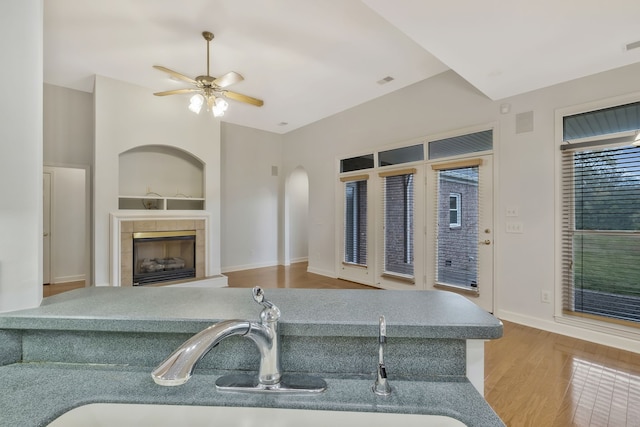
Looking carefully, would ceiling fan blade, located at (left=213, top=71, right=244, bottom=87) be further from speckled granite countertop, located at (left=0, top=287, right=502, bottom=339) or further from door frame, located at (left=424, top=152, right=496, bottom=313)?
door frame, located at (left=424, top=152, right=496, bottom=313)

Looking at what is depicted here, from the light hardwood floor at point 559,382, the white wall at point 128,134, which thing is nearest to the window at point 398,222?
the light hardwood floor at point 559,382

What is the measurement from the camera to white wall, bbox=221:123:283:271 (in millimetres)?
6312

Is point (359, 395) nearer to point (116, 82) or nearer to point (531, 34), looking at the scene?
point (531, 34)

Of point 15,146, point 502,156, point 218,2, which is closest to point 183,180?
point 218,2

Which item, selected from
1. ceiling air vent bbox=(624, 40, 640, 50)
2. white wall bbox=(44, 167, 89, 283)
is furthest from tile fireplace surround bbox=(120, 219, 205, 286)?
ceiling air vent bbox=(624, 40, 640, 50)

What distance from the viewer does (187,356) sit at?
624 mm

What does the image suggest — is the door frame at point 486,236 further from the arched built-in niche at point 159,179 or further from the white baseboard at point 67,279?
the white baseboard at point 67,279

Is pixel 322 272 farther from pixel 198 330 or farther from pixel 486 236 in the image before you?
pixel 198 330

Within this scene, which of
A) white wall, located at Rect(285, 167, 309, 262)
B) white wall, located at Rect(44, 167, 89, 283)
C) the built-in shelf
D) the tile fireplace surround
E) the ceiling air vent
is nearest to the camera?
the ceiling air vent

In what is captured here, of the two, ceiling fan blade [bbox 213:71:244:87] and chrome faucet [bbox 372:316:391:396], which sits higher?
ceiling fan blade [bbox 213:71:244:87]

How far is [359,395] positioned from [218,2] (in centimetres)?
333

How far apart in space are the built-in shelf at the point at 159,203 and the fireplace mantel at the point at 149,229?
0.91 ft

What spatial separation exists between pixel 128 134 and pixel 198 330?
4789mm

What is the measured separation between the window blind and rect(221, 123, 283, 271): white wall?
17.7 ft
